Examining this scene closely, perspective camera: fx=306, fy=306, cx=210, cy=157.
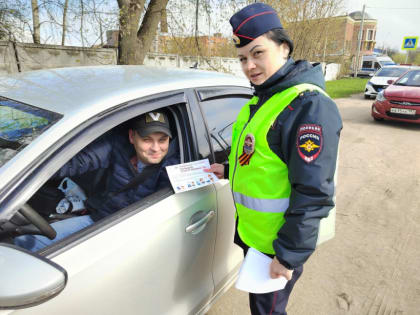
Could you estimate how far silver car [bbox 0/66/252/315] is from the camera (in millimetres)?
1006

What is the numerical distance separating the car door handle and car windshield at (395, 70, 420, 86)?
8.58 meters

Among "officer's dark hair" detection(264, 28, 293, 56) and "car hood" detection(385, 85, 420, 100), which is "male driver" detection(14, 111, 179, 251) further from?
"car hood" detection(385, 85, 420, 100)

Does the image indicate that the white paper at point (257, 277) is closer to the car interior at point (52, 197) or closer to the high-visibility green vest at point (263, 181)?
the high-visibility green vest at point (263, 181)

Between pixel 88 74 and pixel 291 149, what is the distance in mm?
1190

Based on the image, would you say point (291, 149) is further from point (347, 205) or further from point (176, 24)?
point (176, 24)

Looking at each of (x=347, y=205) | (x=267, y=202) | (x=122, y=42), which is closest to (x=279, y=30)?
(x=267, y=202)

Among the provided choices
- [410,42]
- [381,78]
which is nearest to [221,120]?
[381,78]

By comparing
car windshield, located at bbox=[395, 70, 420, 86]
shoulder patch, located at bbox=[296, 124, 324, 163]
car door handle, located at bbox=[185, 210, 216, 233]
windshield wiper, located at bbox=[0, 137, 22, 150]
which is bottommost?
car door handle, located at bbox=[185, 210, 216, 233]

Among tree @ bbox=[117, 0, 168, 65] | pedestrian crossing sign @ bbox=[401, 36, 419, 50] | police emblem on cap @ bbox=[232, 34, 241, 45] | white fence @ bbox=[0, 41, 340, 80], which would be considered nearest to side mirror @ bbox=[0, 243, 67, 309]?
police emblem on cap @ bbox=[232, 34, 241, 45]

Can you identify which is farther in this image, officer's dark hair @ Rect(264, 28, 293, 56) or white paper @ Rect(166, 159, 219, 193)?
white paper @ Rect(166, 159, 219, 193)

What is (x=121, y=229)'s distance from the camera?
1.25 metres

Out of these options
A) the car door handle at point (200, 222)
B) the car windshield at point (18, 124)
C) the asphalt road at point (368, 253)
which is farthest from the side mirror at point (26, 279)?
the asphalt road at point (368, 253)

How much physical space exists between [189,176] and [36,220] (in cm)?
71

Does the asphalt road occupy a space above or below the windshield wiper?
below
